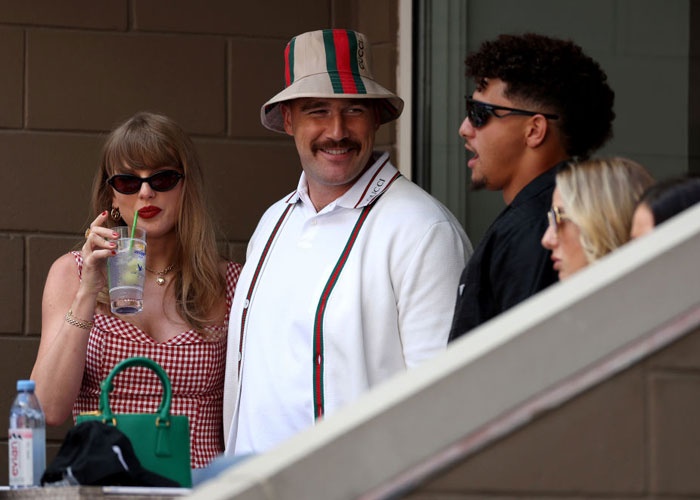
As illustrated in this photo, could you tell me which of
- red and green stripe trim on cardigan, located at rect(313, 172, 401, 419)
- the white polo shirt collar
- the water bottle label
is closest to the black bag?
the water bottle label

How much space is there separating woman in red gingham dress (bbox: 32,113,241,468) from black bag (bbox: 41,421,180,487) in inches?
40.1

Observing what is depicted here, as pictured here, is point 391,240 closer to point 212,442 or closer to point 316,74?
point 316,74

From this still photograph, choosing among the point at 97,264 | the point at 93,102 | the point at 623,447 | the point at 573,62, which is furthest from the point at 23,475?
the point at 93,102

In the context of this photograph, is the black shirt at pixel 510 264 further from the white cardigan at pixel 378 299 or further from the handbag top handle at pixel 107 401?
the handbag top handle at pixel 107 401

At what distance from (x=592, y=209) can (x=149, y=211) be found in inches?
68.0

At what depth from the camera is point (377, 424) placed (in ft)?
4.56

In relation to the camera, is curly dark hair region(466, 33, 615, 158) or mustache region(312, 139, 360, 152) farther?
mustache region(312, 139, 360, 152)

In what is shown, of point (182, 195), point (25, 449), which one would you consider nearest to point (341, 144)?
point (182, 195)

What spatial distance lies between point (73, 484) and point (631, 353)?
1210mm

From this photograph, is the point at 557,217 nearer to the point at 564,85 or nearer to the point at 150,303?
the point at 564,85

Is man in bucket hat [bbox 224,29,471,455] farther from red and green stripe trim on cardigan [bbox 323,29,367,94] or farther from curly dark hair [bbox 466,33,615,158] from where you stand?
curly dark hair [bbox 466,33,615,158]

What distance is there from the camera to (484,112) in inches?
112

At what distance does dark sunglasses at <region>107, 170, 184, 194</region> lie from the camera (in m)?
3.51

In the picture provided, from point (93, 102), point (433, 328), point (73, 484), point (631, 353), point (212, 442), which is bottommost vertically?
point (212, 442)
